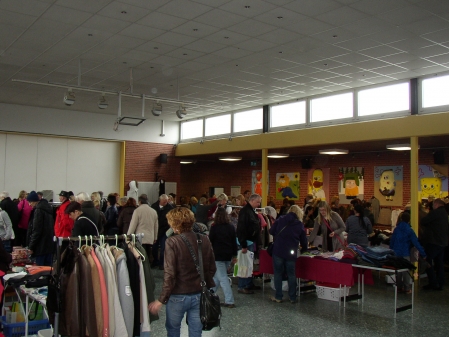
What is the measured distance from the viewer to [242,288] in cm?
796

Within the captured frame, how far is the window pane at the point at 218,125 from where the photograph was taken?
52.3ft

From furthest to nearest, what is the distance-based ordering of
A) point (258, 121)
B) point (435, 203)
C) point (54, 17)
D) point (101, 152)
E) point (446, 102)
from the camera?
point (101, 152), point (258, 121), point (446, 102), point (435, 203), point (54, 17)

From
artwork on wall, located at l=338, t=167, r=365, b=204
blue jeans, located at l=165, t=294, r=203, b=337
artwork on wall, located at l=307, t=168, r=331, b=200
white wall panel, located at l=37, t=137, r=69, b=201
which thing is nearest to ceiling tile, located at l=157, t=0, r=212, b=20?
blue jeans, located at l=165, t=294, r=203, b=337

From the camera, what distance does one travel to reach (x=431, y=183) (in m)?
12.6

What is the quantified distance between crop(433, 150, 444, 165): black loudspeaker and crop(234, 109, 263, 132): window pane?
5063 millimetres

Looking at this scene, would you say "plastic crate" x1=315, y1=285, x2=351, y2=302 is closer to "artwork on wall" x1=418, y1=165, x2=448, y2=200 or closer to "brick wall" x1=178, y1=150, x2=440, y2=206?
"artwork on wall" x1=418, y1=165, x2=448, y2=200

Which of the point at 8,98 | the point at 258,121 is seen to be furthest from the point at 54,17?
the point at 258,121

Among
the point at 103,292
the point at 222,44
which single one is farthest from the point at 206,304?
the point at 222,44

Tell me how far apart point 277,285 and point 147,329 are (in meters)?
3.58

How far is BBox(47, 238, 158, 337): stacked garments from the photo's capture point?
385cm

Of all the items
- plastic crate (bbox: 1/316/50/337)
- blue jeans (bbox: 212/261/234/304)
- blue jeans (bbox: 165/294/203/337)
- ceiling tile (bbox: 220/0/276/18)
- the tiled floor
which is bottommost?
the tiled floor

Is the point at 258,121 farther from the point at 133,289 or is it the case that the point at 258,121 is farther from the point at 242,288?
the point at 133,289

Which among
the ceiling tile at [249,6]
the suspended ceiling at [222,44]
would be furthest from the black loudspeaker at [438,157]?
the ceiling tile at [249,6]

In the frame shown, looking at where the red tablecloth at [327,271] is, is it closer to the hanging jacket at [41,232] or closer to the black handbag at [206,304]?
the black handbag at [206,304]
